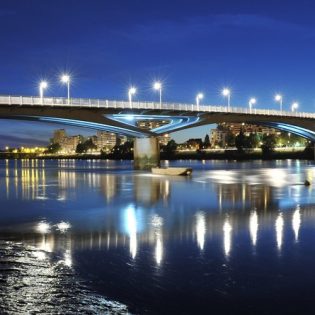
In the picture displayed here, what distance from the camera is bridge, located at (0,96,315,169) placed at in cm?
6250

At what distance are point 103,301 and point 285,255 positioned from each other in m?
5.22

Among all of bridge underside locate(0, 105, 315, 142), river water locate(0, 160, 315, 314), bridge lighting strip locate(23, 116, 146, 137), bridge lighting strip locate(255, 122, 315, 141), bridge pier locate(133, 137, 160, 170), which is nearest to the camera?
river water locate(0, 160, 315, 314)

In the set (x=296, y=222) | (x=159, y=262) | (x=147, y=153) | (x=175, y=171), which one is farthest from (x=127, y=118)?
(x=159, y=262)

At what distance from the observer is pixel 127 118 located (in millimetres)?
77250

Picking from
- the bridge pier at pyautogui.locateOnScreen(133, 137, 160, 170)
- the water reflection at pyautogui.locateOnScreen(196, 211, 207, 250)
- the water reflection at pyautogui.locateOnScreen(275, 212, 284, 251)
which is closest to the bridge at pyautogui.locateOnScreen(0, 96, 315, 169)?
the bridge pier at pyautogui.locateOnScreen(133, 137, 160, 170)

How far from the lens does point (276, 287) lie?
30.7 feet

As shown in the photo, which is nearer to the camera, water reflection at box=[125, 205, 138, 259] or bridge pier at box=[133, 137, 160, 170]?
water reflection at box=[125, 205, 138, 259]

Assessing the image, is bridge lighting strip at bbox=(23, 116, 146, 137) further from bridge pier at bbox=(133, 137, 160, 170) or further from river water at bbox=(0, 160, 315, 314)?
river water at bbox=(0, 160, 315, 314)

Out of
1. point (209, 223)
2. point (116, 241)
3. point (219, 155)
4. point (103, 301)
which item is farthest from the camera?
point (219, 155)

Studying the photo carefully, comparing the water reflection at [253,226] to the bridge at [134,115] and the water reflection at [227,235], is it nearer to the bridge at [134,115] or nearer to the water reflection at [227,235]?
the water reflection at [227,235]

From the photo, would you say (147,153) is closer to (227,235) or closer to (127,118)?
(127,118)

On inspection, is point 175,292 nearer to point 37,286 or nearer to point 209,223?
point 37,286

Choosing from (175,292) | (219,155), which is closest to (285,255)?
(175,292)

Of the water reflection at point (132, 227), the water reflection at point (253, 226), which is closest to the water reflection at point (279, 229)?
the water reflection at point (253, 226)
